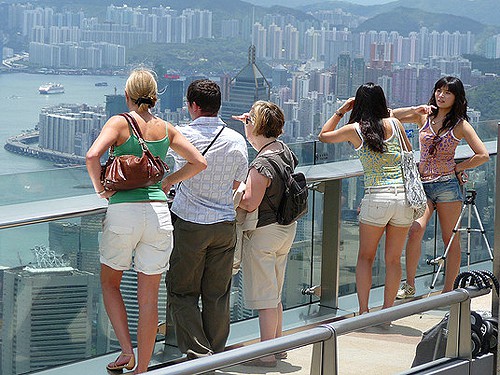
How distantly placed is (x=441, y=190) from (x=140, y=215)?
2.72 m

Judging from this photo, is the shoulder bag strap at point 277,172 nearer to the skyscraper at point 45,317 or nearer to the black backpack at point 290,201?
the black backpack at point 290,201

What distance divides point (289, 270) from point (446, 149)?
1.33 metres

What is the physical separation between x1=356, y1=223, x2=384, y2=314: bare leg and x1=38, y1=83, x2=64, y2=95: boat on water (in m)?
71.2

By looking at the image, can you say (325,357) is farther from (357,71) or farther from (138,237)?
(357,71)

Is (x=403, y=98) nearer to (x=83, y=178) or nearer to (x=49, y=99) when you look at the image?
(x=49, y=99)

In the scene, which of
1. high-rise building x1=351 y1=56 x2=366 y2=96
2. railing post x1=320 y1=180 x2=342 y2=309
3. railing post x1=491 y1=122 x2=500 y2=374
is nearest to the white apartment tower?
railing post x1=320 y1=180 x2=342 y2=309

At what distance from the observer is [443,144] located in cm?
645

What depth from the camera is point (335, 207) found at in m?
6.54

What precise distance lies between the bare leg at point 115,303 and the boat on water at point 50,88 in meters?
72.3

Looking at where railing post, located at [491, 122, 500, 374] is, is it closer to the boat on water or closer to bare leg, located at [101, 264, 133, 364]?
bare leg, located at [101, 264, 133, 364]

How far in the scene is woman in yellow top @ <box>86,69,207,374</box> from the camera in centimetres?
445

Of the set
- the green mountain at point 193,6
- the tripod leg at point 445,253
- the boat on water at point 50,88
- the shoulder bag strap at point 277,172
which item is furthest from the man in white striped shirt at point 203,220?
the green mountain at point 193,6

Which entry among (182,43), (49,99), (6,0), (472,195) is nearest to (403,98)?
(182,43)

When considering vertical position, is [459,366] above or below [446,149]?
below
